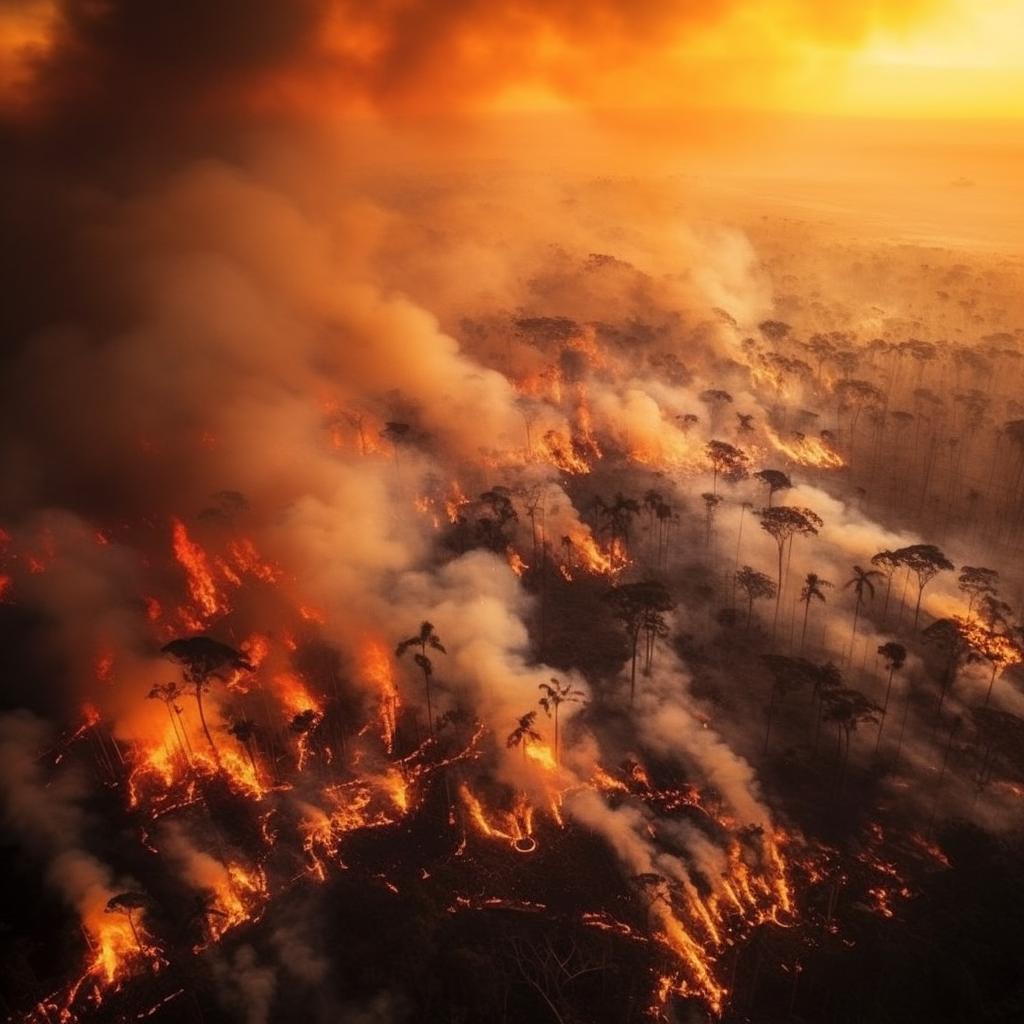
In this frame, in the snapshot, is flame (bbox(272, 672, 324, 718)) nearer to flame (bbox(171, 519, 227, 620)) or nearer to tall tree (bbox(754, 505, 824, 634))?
flame (bbox(171, 519, 227, 620))

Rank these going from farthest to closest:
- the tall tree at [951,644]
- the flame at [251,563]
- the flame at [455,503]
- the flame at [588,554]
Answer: the flame at [455,503]
the flame at [588,554]
the flame at [251,563]
the tall tree at [951,644]

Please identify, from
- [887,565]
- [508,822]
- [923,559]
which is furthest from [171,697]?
[923,559]

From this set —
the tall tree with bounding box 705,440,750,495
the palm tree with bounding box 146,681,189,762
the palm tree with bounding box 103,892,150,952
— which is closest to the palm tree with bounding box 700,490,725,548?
the tall tree with bounding box 705,440,750,495

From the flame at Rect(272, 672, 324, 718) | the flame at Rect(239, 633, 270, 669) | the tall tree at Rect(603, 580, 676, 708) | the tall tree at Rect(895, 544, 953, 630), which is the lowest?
the flame at Rect(272, 672, 324, 718)

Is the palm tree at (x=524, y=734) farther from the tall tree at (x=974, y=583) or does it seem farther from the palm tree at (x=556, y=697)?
the tall tree at (x=974, y=583)

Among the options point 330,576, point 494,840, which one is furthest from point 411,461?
point 494,840

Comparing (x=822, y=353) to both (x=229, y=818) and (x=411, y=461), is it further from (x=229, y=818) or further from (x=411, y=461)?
(x=229, y=818)

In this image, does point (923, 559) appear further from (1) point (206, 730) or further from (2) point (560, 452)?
(1) point (206, 730)

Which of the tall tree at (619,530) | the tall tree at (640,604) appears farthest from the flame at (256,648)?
the tall tree at (619,530)
